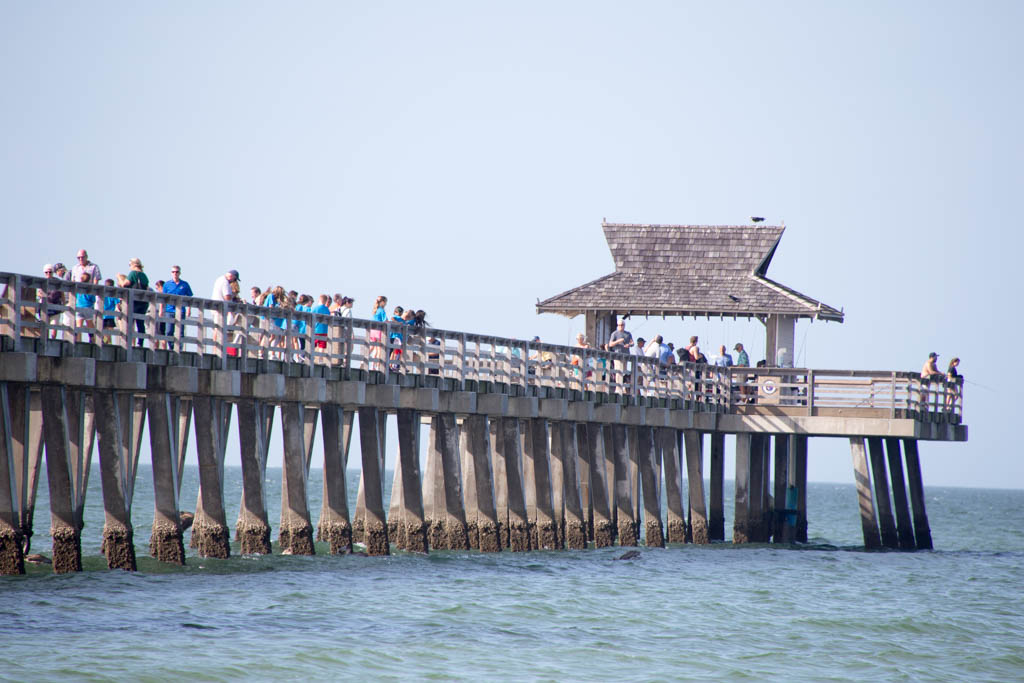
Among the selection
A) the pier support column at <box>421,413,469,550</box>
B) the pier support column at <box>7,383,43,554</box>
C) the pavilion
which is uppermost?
the pavilion

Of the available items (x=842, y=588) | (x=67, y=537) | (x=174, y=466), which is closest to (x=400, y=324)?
(x=174, y=466)

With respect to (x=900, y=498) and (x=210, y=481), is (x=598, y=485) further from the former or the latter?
(x=210, y=481)

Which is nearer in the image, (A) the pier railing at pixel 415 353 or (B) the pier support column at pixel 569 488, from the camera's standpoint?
(A) the pier railing at pixel 415 353

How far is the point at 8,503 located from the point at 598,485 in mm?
15131

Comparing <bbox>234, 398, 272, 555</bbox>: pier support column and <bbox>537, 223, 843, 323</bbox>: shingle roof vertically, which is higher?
<bbox>537, 223, 843, 323</bbox>: shingle roof

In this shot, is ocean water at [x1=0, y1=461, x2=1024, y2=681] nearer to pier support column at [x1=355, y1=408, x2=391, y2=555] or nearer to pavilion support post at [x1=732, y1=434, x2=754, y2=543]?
pier support column at [x1=355, y1=408, x2=391, y2=555]

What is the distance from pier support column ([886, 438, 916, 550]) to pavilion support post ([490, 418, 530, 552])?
10365mm

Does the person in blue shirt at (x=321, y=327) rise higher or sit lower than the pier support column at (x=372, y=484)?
higher

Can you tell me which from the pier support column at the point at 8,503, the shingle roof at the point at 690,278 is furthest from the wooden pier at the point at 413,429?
the shingle roof at the point at 690,278

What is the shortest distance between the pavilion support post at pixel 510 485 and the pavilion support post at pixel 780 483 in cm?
909

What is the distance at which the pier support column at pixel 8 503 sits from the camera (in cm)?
1866

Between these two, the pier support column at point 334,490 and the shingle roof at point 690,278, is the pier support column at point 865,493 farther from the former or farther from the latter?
the pier support column at point 334,490

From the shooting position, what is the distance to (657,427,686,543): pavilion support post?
34094 millimetres

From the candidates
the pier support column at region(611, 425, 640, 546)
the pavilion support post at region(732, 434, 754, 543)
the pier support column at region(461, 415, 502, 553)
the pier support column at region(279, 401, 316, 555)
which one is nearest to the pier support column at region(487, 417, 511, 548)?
the pier support column at region(461, 415, 502, 553)
